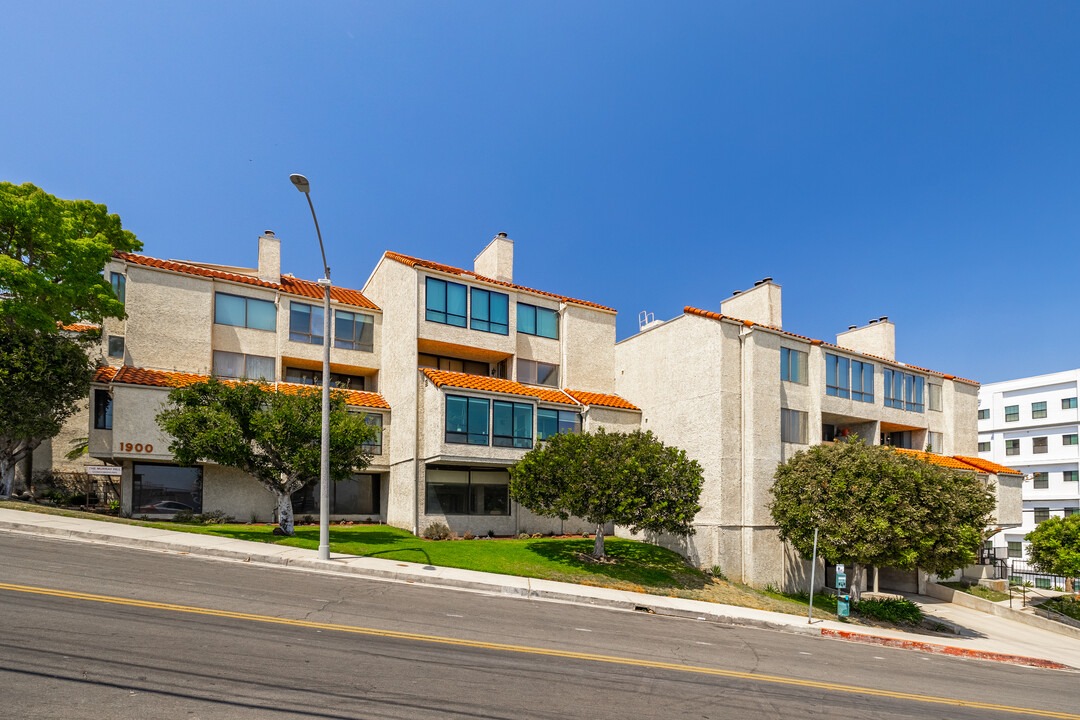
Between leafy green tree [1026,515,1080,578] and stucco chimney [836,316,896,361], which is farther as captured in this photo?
stucco chimney [836,316,896,361]

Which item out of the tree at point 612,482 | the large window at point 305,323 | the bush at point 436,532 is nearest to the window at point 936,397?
the tree at point 612,482

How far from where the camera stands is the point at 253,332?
30.9 metres

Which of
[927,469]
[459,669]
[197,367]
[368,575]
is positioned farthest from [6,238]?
[927,469]

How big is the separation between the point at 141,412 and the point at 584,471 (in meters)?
18.5

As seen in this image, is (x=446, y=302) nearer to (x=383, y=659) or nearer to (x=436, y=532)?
(x=436, y=532)

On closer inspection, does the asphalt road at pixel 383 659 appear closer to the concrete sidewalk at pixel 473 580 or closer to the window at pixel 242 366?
the concrete sidewalk at pixel 473 580

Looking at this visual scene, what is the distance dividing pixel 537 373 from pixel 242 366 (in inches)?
576

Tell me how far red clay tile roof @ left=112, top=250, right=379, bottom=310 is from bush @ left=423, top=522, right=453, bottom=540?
1225 cm

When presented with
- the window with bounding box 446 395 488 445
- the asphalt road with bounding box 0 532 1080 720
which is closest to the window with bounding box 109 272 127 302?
the asphalt road with bounding box 0 532 1080 720

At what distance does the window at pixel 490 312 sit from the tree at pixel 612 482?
347 inches

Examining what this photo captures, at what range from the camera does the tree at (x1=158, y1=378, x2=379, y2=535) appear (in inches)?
874

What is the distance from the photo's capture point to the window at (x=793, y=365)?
3023 cm

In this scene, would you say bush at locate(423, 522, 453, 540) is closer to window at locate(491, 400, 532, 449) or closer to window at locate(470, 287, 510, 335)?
window at locate(491, 400, 532, 449)

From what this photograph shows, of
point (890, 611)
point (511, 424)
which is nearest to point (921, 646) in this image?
point (890, 611)
